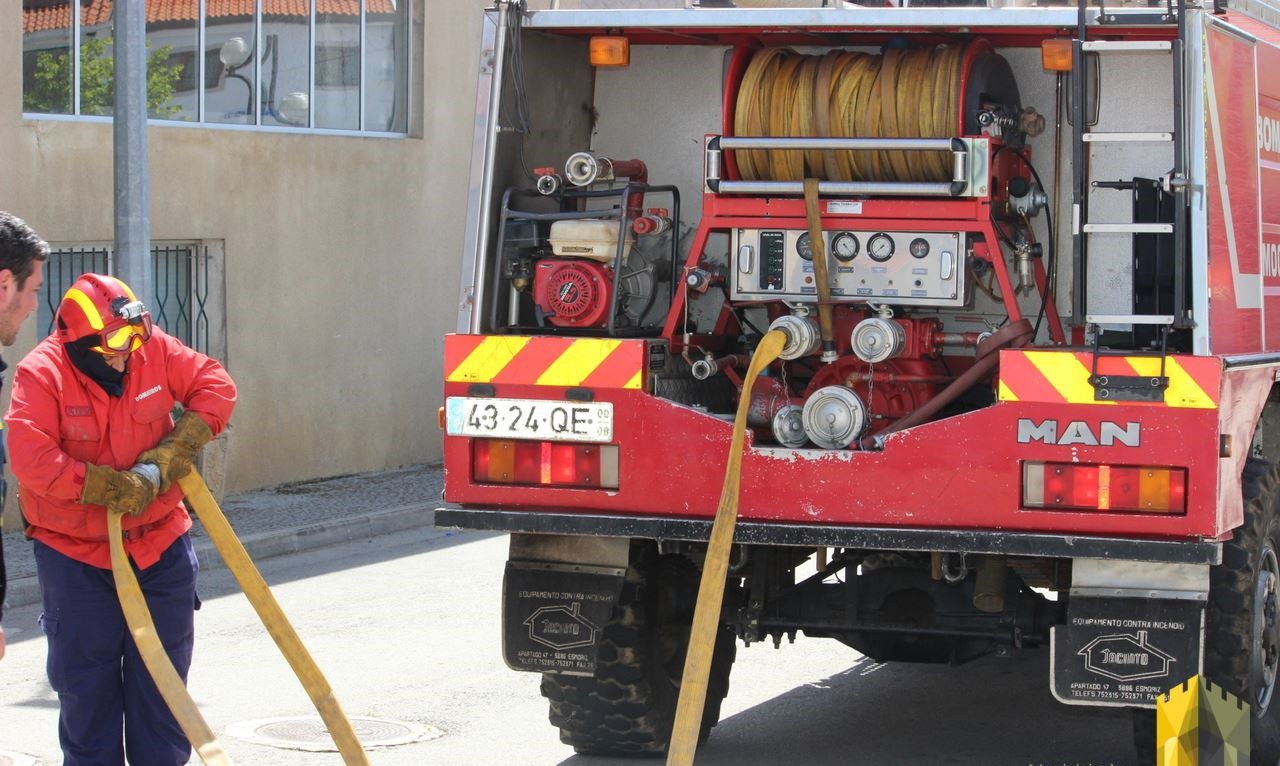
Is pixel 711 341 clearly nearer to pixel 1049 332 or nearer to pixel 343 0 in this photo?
pixel 1049 332

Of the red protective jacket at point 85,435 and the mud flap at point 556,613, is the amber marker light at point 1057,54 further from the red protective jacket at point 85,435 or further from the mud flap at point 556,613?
the red protective jacket at point 85,435

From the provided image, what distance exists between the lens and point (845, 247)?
20.8ft

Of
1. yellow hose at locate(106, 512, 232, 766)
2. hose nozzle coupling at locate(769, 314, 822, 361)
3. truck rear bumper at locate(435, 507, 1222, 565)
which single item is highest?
hose nozzle coupling at locate(769, 314, 822, 361)

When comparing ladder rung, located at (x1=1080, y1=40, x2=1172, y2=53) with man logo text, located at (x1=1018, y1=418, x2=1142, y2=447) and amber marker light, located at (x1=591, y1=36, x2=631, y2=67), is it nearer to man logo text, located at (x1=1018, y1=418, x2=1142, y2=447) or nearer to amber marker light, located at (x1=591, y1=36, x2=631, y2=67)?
man logo text, located at (x1=1018, y1=418, x2=1142, y2=447)

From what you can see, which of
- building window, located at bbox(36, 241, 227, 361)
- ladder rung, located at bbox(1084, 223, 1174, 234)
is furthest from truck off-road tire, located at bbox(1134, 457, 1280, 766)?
building window, located at bbox(36, 241, 227, 361)

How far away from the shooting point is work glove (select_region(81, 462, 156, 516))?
16.1 feet

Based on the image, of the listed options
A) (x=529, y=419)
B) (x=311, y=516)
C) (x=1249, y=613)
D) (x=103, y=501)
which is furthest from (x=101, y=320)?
(x=311, y=516)

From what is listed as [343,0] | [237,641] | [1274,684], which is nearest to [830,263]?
[1274,684]

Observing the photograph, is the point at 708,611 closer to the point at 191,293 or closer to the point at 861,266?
the point at 861,266

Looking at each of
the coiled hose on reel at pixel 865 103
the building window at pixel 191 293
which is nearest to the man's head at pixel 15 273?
the coiled hose on reel at pixel 865 103

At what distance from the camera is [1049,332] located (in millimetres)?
6477

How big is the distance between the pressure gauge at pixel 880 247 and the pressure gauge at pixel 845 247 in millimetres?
54

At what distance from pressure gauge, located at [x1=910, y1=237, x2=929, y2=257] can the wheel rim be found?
148 centimetres

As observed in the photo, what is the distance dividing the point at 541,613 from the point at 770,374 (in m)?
1.24
